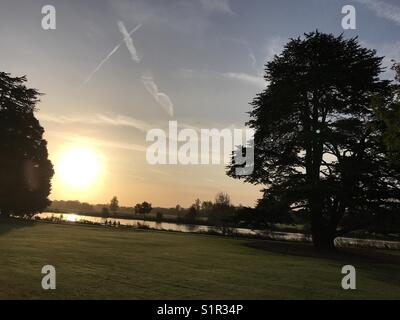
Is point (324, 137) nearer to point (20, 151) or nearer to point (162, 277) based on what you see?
point (162, 277)

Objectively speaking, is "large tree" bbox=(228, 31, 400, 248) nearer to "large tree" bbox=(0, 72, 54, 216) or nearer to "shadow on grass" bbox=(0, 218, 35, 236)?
"shadow on grass" bbox=(0, 218, 35, 236)

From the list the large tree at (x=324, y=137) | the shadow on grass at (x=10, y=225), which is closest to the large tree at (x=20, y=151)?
the shadow on grass at (x=10, y=225)

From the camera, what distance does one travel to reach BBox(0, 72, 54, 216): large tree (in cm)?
4397

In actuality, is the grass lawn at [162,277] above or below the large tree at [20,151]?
below

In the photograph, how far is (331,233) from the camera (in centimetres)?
3086

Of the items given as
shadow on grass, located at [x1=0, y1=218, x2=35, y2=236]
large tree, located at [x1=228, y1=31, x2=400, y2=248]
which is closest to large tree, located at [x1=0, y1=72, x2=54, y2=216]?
shadow on grass, located at [x1=0, y1=218, x2=35, y2=236]

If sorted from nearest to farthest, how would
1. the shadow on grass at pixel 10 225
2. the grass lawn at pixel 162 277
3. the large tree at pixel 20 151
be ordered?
the grass lawn at pixel 162 277, the shadow on grass at pixel 10 225, the large tree at pixel 20 151

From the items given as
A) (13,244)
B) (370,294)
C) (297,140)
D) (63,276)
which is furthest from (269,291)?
(297,140)

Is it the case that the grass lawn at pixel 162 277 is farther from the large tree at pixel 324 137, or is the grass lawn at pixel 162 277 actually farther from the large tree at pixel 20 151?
the large tree at pixel 20 151

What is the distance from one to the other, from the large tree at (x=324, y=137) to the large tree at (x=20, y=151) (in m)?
24.4

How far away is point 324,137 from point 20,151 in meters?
32.1

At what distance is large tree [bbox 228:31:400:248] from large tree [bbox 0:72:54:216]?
2444 cm

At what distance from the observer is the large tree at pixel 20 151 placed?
144ft
